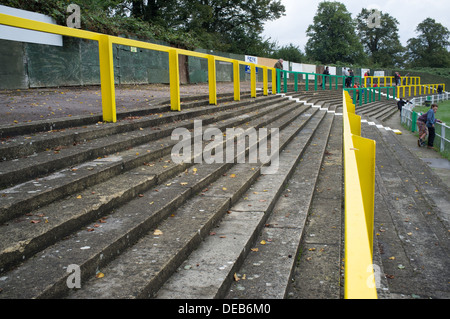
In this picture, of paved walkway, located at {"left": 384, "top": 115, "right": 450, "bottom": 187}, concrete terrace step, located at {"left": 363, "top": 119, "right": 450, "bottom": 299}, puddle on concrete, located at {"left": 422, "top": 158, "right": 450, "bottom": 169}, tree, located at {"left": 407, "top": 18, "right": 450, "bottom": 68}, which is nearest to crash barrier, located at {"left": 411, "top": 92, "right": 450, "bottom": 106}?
paved walkway, located at {"left": 384, "top": 115, "right": 450, "bottom": 187}

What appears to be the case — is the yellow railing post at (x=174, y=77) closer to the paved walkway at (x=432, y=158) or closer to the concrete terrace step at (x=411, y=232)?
the concrete terrace step at (x=411, y=232)

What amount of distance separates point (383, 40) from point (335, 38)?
27.8 metres

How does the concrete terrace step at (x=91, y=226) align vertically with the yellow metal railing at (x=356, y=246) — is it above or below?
below

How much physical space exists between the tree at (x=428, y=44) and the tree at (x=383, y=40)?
6.05m

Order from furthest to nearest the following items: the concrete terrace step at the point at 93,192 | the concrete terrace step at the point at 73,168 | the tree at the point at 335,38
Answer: the tree at the point at 335,38 → the concrete terrace step at the point at 73,168 → the concrete terrace step at the point at 93,192

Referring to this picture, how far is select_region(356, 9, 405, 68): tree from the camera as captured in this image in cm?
8881

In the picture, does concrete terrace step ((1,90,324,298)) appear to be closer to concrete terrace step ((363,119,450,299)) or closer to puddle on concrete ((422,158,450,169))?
concrete terrace step ((363,119,450,299))

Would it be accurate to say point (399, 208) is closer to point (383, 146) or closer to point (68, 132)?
point (68, 132)

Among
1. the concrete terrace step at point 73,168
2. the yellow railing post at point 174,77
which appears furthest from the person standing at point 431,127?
the concrete terrace step at point 73,168

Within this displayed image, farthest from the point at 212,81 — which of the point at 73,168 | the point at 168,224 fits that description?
the point at 168,224

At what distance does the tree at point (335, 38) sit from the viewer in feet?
226

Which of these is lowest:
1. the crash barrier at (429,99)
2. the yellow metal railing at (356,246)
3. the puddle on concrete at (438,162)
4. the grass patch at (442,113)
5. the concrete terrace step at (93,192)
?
the puddle on concrete at (438,162)
